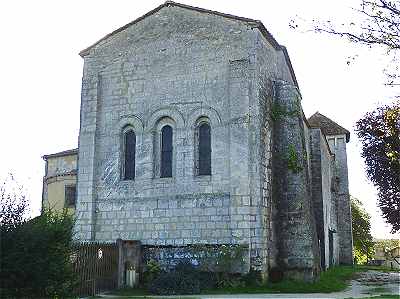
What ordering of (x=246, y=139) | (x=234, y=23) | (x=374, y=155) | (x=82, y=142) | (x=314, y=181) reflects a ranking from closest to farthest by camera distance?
(x=246, y=139) → (x=234, y=23) → (x=82, y=142) → (x=314, y=181) → (x=374, y=155)

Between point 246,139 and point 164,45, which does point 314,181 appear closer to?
point 246,139

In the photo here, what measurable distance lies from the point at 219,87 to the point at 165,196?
14.9 feet

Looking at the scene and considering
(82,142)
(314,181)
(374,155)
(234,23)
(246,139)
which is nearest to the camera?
(246,139)

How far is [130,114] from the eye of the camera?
19.9 m

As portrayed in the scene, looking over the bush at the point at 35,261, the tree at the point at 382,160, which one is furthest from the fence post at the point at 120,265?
the tree at the point at 382,160

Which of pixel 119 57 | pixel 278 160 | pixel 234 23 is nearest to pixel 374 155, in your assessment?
pixel 278 160

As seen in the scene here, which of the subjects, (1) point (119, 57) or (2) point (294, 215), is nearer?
(2) point (294, 215)

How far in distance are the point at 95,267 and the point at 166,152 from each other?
5476 millimetres

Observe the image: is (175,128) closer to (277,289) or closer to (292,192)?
(292,192)

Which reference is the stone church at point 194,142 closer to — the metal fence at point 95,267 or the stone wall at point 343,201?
the metal fence at point 95,267

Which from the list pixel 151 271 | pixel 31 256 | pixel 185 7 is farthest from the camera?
pixel 185 7

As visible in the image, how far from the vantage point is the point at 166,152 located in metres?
19.3

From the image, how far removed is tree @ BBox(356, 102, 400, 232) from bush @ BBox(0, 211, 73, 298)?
880 inches

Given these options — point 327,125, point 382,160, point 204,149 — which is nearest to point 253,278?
point 204,149
